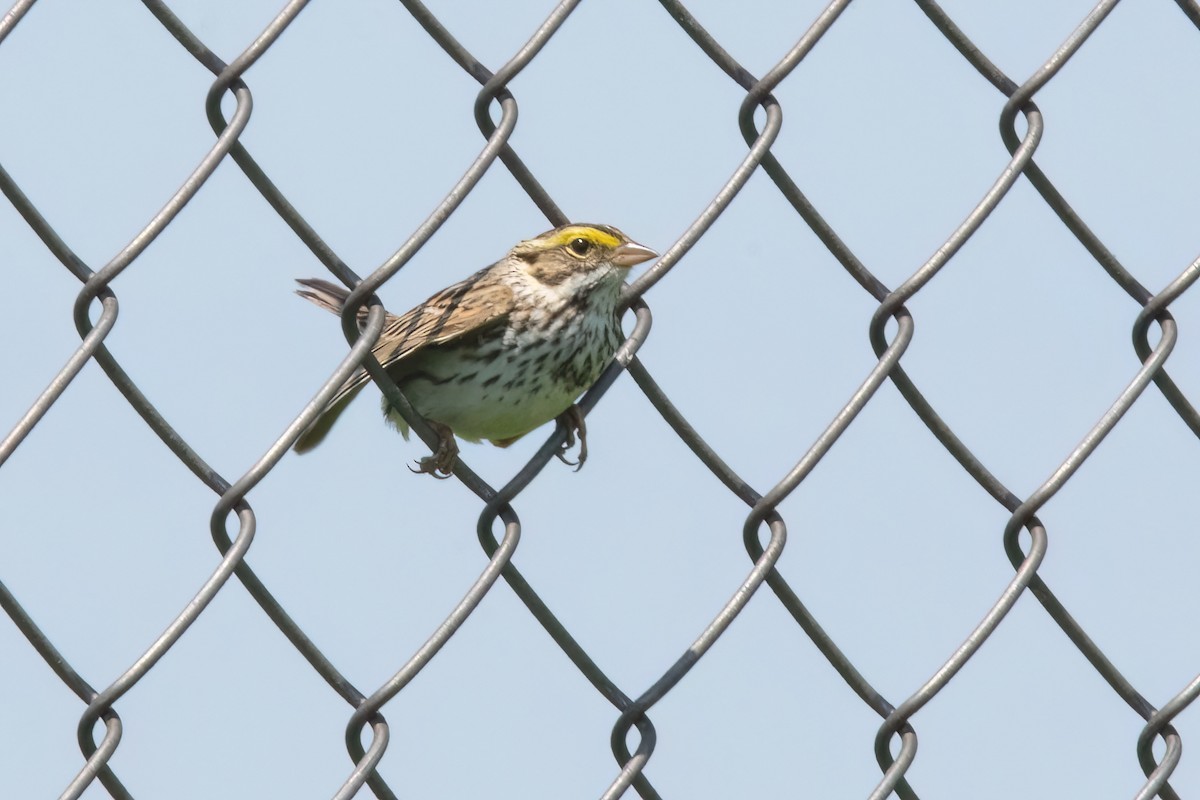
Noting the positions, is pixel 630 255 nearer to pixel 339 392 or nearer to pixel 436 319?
pixel 436 319

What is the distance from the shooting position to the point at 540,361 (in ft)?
15.8

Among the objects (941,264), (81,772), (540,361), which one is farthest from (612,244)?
(81,772)

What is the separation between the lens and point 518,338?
4887 millimetres

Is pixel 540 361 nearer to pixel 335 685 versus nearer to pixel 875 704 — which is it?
pixel 875 704

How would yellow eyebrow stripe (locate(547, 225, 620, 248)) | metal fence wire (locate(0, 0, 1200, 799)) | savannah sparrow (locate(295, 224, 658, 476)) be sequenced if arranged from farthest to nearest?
yellow eyebrow stripe (locate(547, 225, 620, 248)), savannah sparrow (locate(295, 224, 658, 476)), metal fence wire (locate(0, 0, 1200, 799))

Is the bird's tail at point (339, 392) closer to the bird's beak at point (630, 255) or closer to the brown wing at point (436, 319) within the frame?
the brown wing at point (436, 319)

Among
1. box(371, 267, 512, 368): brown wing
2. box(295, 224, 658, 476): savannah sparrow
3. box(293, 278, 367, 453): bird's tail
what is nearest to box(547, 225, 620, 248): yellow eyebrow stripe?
box(295, 224, 658, 476): savannah sparrow

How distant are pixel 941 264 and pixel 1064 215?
312mm

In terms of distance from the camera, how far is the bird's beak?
4922 millimetres

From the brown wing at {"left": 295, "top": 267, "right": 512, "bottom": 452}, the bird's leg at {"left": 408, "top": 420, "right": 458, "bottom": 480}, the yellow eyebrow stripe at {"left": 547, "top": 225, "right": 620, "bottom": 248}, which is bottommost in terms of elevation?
the bird's leg at {"left": 408, "top": 420, "right": 458, "bottom": 480}

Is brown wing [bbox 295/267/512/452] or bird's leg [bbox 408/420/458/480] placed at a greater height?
brown wing [bbox 295/267/512/452]

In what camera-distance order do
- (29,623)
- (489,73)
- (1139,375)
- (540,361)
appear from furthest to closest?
(540,361), (1139,375), (489,73), (29,623)

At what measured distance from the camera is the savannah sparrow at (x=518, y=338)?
15.6 ft

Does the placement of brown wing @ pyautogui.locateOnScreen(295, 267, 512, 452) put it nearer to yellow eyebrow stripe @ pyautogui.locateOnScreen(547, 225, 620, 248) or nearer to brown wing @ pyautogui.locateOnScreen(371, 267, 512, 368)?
brown wing @ pyautogui.locateOnScreen(371, 267, 512, 368)
